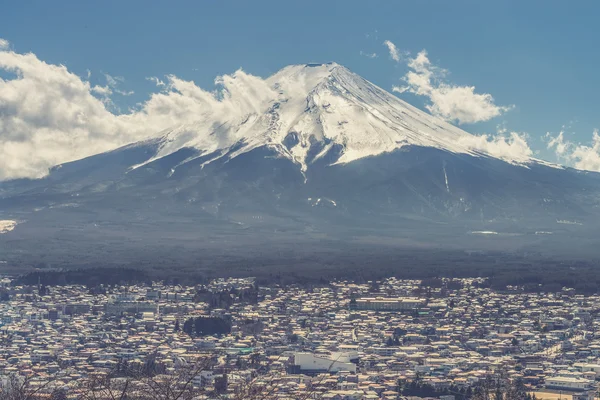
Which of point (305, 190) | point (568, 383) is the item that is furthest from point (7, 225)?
point (568, 383)

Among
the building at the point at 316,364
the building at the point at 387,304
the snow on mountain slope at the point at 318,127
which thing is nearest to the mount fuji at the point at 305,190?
the snow on mountain slope at the point at 318,127

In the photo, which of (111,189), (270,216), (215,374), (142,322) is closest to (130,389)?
(215,374)

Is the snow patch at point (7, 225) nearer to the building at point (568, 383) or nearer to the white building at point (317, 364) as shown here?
the white building at point (317, 364)

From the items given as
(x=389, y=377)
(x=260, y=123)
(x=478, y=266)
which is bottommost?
(x=389, y=377)

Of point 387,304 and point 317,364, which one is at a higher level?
point 387,304

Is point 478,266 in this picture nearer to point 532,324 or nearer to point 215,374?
point 532,324

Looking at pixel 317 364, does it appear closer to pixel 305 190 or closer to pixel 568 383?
pixel 568 383

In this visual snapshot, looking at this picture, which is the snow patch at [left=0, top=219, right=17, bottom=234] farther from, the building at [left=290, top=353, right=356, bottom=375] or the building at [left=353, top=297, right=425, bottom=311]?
the building at [left=290, top=353, right=356, bottom=375]
